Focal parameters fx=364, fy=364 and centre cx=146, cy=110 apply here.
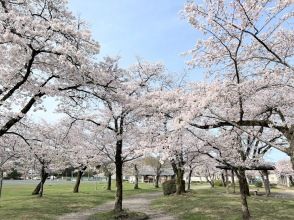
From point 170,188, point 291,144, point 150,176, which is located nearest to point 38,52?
point 291,144

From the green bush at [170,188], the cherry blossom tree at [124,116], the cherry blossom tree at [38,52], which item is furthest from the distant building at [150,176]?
the cherry blossom tree at [38,52]

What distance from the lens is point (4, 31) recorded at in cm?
1205

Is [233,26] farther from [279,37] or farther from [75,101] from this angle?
[75,101]

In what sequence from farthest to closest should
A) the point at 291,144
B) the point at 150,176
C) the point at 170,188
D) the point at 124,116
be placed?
1. the point at 150,176
2. the point at 170,188
3. the point at 124,116
4. the point at 291,144

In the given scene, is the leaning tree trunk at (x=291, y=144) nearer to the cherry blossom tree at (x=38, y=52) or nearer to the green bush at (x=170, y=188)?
the cherry blossom tree at (x=38, y=52)

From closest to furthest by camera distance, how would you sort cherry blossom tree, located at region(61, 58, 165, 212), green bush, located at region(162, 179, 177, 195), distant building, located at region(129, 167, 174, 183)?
cherry blossom tree, located at region(61, 58, 165, 212) → green bush, located at region(162, 179, 177, 195) → distant building, located at region(129, 167, 174, 183)

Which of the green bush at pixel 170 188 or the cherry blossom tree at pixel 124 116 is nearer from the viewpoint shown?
the cherry blossom tree at pixel 124 116

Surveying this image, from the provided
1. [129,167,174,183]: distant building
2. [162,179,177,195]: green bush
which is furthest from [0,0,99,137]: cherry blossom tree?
[129,167,174,183]: distant building

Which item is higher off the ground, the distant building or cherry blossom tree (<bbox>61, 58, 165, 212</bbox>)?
the distant building

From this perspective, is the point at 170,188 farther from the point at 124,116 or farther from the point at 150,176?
the point at 150,176

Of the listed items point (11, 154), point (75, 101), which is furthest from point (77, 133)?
point (75, 101)

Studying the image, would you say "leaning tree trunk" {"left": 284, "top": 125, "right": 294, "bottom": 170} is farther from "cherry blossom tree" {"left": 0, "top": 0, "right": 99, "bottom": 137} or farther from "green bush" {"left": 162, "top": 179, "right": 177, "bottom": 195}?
"green bush" {"left": 162, "top": 179, "right": 177, "bottom": 195}

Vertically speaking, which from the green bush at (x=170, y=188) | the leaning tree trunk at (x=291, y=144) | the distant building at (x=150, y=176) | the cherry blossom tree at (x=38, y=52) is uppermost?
the distant building at (x=150, y=176)

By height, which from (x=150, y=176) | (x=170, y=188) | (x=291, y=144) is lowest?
(x=291, y=144)
